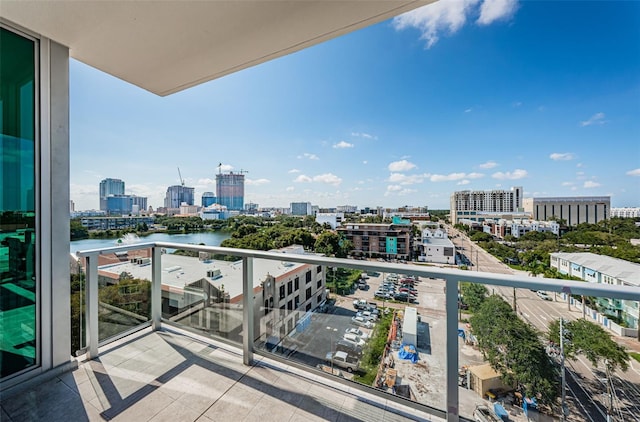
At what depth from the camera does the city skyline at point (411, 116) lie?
15.5 ft

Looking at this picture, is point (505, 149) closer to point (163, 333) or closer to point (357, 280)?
point (357, 280)

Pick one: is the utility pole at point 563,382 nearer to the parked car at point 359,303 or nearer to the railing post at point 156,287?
the parked car at point 359,303

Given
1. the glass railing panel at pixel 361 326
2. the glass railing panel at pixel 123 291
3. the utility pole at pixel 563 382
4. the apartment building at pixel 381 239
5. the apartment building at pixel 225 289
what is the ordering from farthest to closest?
the apartment building at pixel 381 239 → the glass railing panel at pixel 123 291 → the apartment building at pixel 225 289 → the glass railing panel at pixel 361 326 → the utility pole at pixel 563 382

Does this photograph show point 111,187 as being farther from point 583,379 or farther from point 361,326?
point 583,379

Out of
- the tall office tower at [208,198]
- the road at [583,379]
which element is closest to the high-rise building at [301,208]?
the tall office tower at [208,198]

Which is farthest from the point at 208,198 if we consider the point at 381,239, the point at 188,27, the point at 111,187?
the point at 188,27

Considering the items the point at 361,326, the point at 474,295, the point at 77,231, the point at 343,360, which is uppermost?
the point at 77,231

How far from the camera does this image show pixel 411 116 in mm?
11859

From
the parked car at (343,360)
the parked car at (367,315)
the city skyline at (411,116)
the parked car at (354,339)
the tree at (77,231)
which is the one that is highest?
the city skyline at (411,116)

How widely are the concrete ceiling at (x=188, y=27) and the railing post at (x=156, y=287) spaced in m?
1.80

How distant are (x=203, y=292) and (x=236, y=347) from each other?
618 millimetres

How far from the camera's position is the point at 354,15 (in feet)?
5.39

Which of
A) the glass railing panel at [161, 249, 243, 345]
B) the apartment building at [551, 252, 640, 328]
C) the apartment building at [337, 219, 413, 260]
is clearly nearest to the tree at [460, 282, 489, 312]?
the apartment building at [551, 252, 640, 328]

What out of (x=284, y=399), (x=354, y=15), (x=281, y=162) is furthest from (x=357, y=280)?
(x=281, y=162)
